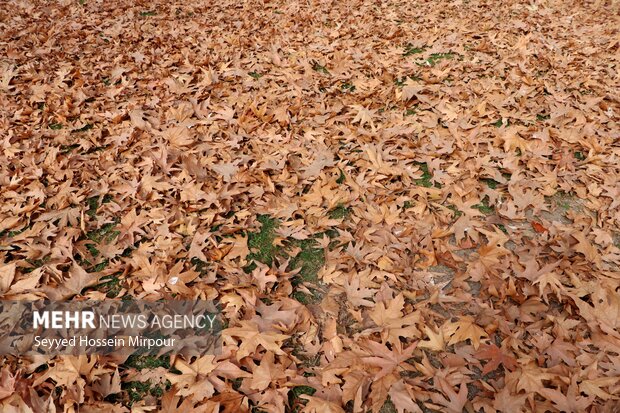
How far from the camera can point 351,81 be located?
457 cm

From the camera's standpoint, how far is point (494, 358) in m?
2.13

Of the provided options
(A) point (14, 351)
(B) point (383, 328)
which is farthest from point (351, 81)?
(A) point (14, 351)

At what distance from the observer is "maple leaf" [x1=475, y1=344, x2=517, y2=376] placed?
6.89 feet

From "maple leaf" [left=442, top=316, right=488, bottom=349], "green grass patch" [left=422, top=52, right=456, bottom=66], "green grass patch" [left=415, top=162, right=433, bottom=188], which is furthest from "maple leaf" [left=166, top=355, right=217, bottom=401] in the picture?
"green grass patch" [left=422, top=52, right=456, bottom=66]

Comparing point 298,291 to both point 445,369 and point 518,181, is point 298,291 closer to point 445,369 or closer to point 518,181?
point 445,369

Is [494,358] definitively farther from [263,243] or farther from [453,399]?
[263,243]

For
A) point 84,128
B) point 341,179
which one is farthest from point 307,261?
point 84,128

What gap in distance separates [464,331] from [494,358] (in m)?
0.20

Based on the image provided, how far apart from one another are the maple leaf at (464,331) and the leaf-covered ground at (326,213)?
1 centimetres

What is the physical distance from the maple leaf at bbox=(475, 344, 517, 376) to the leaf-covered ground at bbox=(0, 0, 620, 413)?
1 cm

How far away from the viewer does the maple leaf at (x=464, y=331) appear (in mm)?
2232

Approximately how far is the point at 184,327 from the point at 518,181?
266cm

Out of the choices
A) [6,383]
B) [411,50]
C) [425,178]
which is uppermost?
[411,50]

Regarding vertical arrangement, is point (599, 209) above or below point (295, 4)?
below
